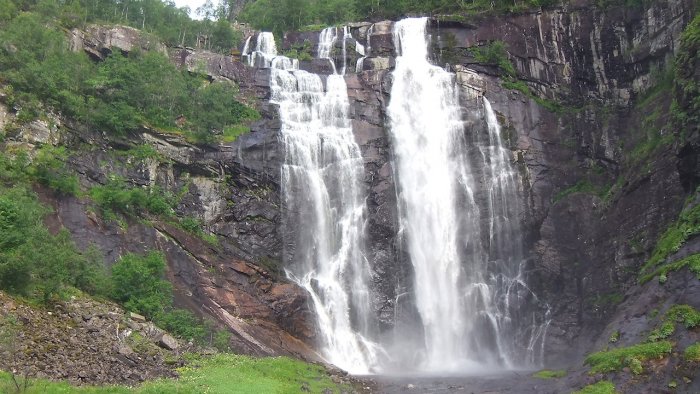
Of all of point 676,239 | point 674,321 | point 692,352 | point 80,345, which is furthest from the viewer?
point 676,239

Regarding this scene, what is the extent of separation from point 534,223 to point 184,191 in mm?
20409

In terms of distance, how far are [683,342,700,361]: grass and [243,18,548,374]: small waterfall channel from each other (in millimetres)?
12479

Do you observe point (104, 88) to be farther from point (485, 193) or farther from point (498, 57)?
point (498, 57)

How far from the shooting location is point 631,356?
704 inches

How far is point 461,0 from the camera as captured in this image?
1850 inches

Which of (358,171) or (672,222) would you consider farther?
(358,171)

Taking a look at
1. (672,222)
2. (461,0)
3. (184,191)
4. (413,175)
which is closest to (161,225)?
(184,191)

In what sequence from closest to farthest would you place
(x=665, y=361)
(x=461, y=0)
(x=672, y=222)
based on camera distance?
1. (x=665, y=361)
2. (x=672, y=222)
3. (x=461, y=0)

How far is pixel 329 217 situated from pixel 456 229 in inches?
299

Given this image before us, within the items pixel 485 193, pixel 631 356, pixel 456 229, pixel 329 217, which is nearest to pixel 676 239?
pixel 631 356

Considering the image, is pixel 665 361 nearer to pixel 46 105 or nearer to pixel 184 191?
pixel 184 191

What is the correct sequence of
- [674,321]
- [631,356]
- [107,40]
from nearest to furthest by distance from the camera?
[631,356] < [674,321] < [107,40]

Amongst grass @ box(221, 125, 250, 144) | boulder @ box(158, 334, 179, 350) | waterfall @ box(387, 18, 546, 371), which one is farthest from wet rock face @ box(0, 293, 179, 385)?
grass @ box(221, 125, 250, 144)

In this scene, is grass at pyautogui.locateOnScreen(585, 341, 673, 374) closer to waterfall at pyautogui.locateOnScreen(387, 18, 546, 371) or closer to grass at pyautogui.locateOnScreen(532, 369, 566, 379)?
grass at pyautogui.locateOnScreen(532, 369, 566, 379)
